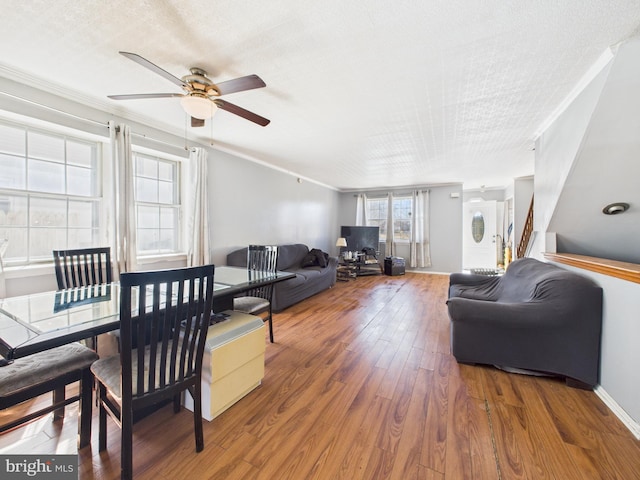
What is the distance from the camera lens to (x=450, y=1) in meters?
1.40

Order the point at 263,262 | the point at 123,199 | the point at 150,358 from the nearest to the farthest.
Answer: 1. the point at 150,358
2. the point at 123,199
3. the point at 263,262

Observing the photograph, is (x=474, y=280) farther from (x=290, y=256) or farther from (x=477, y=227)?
(x=477, y=227)

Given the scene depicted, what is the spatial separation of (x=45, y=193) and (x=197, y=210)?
4.76 ft

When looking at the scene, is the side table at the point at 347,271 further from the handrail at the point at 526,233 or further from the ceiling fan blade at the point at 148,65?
the ceiling fan blade at the point at 148,65

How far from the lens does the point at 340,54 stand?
185cm

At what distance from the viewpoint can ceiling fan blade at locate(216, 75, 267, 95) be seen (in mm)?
1670

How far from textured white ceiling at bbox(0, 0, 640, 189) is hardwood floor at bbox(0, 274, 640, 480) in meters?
2.45

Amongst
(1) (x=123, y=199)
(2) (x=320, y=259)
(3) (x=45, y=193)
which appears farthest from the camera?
(2) (x=320, y=259)

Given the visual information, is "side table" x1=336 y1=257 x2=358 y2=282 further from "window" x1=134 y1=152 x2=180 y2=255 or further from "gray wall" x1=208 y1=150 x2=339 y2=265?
"window" x1=134 y1=152 x2=180 y2=255

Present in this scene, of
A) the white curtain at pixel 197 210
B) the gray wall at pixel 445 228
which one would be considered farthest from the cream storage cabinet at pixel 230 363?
the gray wall at pixel 445 228

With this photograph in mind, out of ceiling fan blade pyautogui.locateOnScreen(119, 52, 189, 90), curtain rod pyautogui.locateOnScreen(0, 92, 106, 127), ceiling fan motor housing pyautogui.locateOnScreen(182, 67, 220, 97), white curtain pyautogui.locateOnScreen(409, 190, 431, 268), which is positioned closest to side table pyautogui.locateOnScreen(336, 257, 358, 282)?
white curtain pyautogui.locateOnScreen(409, 190, 431, 268)

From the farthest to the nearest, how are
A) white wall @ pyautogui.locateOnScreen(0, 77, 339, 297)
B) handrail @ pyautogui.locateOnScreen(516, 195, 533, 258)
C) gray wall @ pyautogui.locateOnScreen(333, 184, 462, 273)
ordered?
gray wall @ pyautogui.locateOnScreen(333, 184, 462, 273)
handrail @ pyautogui.locateOnScreen(516, 195, 533, 258)
white wall @ pyautogui.locateOnScreen(0, 77, 339, 297)

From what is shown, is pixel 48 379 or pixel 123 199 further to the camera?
pixel 123 199

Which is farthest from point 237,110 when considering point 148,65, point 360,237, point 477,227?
point 477,227
